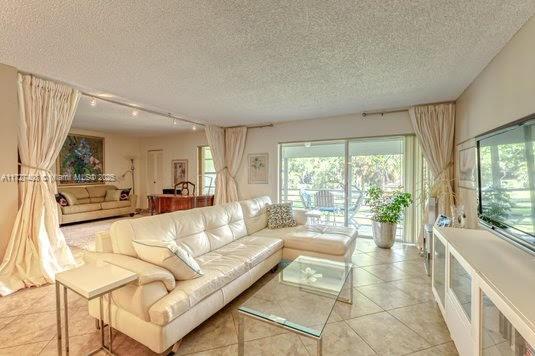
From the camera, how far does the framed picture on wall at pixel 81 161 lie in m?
6.07

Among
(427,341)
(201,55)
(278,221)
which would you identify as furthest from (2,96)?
(427,341)

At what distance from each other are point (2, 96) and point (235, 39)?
2559mm

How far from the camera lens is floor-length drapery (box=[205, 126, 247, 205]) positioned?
561 centimetres

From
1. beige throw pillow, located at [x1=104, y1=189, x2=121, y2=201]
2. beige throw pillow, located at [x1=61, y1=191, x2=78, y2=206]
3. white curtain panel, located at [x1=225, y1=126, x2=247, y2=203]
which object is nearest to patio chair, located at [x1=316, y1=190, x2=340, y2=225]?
white curtain panel, located at [x1=225, y1=126, x2=247, y2=203]

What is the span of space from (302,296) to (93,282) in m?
1.42

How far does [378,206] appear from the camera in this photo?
4.05 metres

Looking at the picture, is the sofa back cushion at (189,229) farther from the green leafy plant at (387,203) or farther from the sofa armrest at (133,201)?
the sofa armrest at (133,201)

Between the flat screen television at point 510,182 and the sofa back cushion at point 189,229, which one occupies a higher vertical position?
the flat screen television at point 510,182

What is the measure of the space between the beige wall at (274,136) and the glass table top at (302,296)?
2825 mm

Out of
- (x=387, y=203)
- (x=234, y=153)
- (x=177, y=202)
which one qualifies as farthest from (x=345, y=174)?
(x=177, y=202)

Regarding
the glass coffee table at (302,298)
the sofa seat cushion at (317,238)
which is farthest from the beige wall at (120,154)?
the glass coffee table at (302,298)

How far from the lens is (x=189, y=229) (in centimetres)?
246

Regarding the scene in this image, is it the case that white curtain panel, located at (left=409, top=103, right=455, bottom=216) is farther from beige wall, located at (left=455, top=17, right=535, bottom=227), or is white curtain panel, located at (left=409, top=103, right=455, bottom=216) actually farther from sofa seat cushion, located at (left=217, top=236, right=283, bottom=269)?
sofa seat cushion, located at (left=217, top=236, right=283, bottom=269)

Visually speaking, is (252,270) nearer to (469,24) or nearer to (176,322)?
(176,322)
